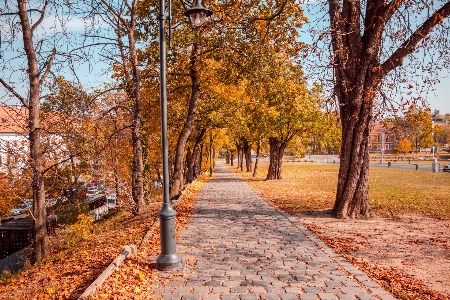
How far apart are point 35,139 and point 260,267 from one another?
7.94 meters

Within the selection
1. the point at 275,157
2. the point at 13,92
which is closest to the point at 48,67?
the point at 13,92

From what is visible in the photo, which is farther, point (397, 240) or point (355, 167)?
point (355, 167)

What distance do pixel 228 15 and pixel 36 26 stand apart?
666 cm

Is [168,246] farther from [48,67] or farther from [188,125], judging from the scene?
[188,125]

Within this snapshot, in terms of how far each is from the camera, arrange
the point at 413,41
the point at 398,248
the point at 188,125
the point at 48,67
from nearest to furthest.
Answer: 1. the point at 398,248
2. the point at 413,41
3. the point at 48,67
4. the point at 188,125

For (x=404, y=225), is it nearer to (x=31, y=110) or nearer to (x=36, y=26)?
(x=31, y=110)

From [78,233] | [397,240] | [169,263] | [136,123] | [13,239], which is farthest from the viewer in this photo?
[13,239]

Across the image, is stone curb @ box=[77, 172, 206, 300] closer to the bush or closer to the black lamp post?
the black lamp post

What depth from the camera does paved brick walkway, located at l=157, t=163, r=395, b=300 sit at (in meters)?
5.06

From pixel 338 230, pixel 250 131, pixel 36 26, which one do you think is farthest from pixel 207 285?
pixel 250 131

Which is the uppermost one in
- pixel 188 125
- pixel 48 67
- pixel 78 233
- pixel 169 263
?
pixel 48 67

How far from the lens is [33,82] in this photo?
10656 mm

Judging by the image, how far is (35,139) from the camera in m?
10.7

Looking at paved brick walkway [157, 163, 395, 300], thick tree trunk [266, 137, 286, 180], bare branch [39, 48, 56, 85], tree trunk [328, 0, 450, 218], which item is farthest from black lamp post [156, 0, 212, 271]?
thick tree trunk [266, 137, 286, 180]
